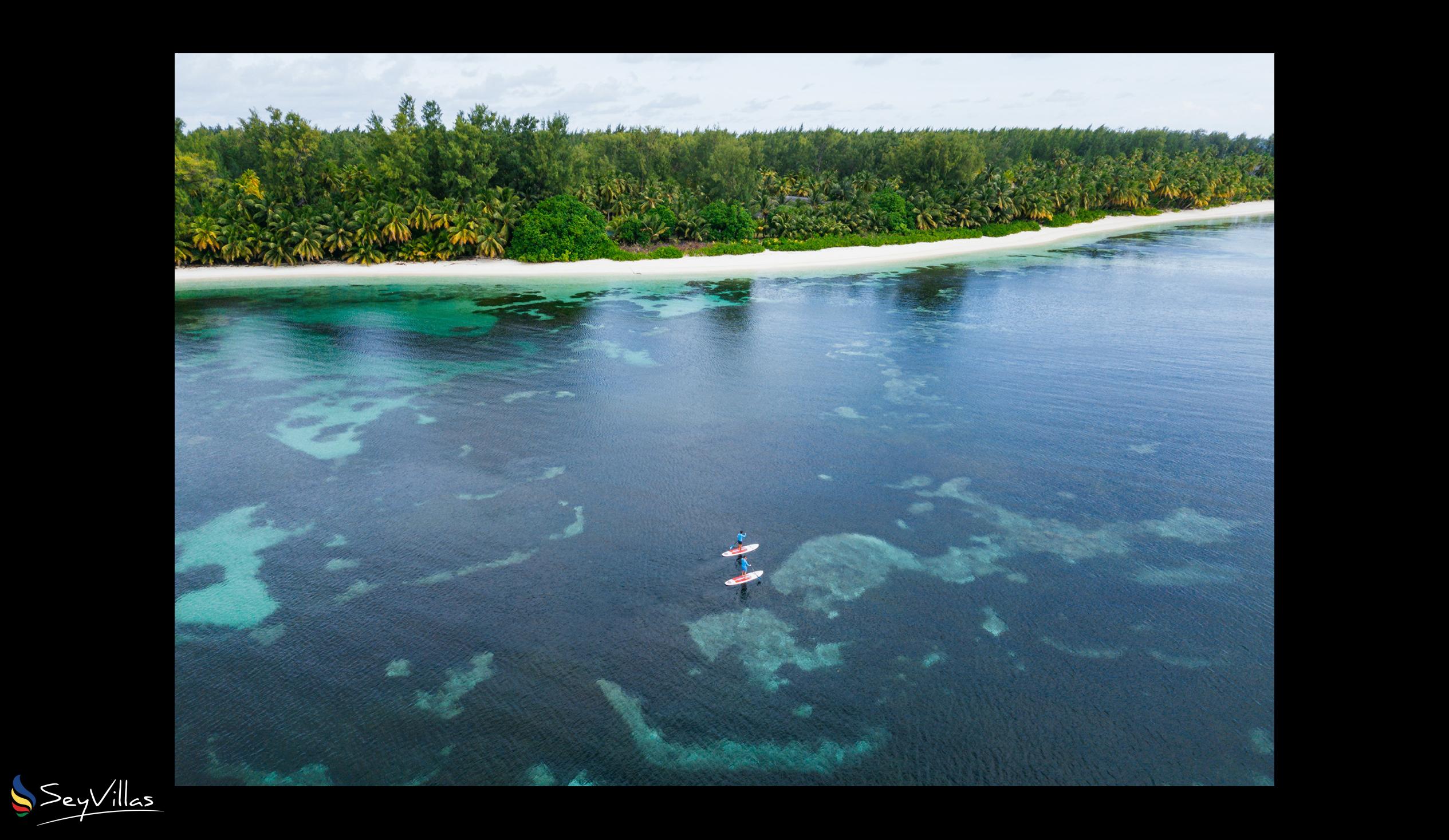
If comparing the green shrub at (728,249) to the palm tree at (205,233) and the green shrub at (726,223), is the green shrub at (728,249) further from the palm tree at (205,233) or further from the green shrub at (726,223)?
the palm tree at (205,233)

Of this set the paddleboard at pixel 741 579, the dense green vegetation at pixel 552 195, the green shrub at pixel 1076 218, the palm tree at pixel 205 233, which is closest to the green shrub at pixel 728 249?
the dense green vegetation at pixel 552 195

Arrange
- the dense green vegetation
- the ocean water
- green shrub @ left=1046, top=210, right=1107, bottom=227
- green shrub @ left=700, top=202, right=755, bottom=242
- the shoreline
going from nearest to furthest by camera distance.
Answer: the ocean water → the shoreline → the dense green vegetation → green shrub @ left=700, top=202, right=755, bottom=242 → green shrub @ left=1046, top=210, right=1107, bottom=227

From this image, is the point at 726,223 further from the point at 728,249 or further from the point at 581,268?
the point at 581,268

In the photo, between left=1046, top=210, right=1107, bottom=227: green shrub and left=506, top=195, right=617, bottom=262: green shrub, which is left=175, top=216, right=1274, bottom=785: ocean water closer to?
left=506, top=195, right=617, bottom=262: green shrub

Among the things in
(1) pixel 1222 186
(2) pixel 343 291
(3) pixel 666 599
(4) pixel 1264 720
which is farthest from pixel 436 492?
(1) pixel 1222 186

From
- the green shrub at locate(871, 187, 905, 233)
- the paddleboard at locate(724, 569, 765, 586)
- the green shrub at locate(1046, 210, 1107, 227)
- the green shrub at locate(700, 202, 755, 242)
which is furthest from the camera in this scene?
the green shrub at locate(1046, 210, 1107, 227)

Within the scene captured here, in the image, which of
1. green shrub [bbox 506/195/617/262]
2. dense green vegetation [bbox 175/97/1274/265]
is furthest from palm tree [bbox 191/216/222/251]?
green shrub [bbox 506/195/617/262]

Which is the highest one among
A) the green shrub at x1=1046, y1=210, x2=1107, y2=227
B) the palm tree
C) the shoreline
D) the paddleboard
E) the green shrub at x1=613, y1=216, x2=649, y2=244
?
the green shrub at x1=1046, y1=210, x2=1107, y2=227
